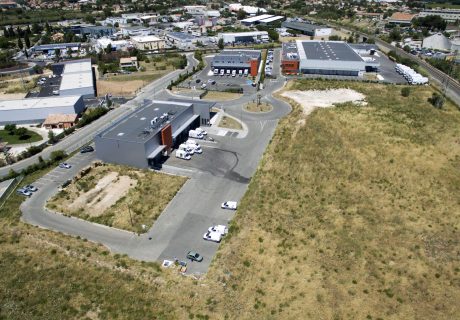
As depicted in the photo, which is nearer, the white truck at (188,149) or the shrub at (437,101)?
the white truck at (188,149)

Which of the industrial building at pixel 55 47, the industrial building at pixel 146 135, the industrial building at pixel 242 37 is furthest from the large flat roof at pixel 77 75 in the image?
the industrial building at pixel 242 37

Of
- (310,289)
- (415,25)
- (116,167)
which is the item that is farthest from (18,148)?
(415,25)

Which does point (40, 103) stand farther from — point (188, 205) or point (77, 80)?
A: point (188, 205)

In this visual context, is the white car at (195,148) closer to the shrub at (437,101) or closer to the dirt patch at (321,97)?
the dirt patch at (321,97)

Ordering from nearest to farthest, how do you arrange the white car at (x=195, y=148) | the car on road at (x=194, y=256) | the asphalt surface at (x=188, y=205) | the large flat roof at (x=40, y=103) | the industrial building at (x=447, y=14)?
the car on road at (x=194, y=256)
the asphalt surface at (x=188, y=205)
the white car at (x=195, y=148)
the large flat roof at (x=40, y=103)
the industrial building at (x=447, y=14)

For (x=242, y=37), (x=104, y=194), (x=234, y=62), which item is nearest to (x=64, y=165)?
(x=104, y=194)

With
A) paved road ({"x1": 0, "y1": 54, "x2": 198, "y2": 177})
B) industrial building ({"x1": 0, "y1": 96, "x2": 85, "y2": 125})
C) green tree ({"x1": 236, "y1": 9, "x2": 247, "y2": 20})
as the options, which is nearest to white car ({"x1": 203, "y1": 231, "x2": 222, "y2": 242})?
paved road ({"x1": 0, "y1": 54, "x2": 198, "y2": 177})

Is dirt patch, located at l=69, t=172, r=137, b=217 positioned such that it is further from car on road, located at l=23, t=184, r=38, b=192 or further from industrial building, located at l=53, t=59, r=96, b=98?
industrial building, located at l=53, t=59, r=96, b=98
